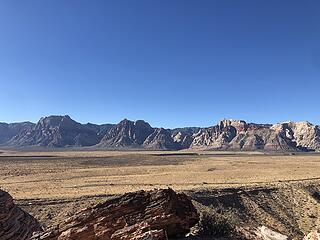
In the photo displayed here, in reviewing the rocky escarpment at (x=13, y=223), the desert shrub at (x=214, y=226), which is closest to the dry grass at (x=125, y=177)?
the rocky escarpment at (x=13, y=223)

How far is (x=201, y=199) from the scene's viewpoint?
125 feet

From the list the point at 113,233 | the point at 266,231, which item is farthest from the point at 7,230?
the point at 266,231

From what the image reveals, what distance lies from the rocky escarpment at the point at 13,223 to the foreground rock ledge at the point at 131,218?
2836mm

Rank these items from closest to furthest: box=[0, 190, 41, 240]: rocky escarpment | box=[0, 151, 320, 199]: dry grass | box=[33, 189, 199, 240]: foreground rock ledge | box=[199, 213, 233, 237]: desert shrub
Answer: box=[33, 189, 199, 240]: foreground rock ledge, box=[199, 213, 233, 237]: desert shrub, box=[0, 190, 41, 240]: rocky escarpment, box=[0, 151, 320, 199]: dry grass

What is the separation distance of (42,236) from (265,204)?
100 feet

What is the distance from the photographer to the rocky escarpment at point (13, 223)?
16.6m

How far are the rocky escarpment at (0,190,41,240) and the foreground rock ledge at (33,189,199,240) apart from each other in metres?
2.84

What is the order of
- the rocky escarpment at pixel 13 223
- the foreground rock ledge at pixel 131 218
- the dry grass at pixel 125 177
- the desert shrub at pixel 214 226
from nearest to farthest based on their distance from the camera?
1. the foreground rock ledge at pixel 131 218
2. the desert shrub at pixel 214 226
3. the rocky escarpment at pixel 13 223
4. the dry grass at pixel 125 177

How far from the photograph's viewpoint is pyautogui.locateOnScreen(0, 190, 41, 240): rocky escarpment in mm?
16591

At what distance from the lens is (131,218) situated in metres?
13.5

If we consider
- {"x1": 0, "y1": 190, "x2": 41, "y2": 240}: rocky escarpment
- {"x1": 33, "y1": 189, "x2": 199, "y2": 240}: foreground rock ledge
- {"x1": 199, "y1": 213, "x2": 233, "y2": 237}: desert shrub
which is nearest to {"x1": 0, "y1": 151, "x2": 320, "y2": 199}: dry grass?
{"x1": 0, "y1": 190, "x2": 41, "y2": 240}: rocky escarpment

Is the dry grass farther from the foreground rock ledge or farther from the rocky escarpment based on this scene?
the foreground rock ledge

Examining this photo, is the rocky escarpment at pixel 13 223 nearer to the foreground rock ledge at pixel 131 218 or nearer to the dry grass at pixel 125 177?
the foreground rock ledge at pixel 131 218

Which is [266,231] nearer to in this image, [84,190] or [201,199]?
[201,199]
